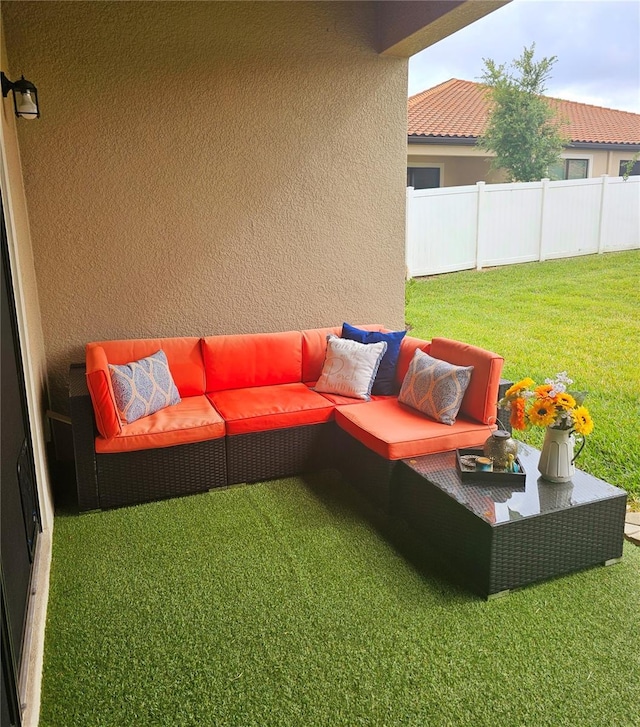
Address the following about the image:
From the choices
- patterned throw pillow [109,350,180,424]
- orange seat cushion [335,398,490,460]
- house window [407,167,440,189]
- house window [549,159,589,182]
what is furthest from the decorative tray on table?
house window [407,167,440,189]

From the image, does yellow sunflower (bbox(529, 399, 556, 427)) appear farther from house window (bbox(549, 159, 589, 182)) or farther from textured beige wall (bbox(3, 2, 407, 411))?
Answer: house window (bbox(549, 159, 589, 182))

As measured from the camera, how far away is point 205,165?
13.0 feet

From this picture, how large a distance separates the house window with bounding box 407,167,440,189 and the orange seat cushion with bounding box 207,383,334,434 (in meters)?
4.80

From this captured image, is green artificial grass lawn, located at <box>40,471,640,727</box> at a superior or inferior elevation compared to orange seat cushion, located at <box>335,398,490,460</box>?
inferior

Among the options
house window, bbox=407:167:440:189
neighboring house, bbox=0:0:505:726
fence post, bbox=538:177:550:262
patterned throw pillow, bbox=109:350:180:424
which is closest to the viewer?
patterned throw pillow, bbox=109:350:180:424

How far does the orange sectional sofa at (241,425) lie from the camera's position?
313 cm

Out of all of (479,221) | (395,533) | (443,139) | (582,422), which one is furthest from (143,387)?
(443,139)

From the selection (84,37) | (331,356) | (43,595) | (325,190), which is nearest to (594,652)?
(43,595)

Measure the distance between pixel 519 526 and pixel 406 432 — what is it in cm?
Result: 89

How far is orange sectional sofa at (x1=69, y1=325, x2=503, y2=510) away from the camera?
313 centimetres

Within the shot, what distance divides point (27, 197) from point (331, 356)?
214 centimetres

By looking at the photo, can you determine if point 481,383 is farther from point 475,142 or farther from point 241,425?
point 475,142

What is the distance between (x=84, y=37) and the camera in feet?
11.6

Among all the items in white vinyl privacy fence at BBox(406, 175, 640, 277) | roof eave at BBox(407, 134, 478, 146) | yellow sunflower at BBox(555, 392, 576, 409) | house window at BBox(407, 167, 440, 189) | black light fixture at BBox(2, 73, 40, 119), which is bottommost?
yellow sunflower at BBox(555, 392, 576, 409)
